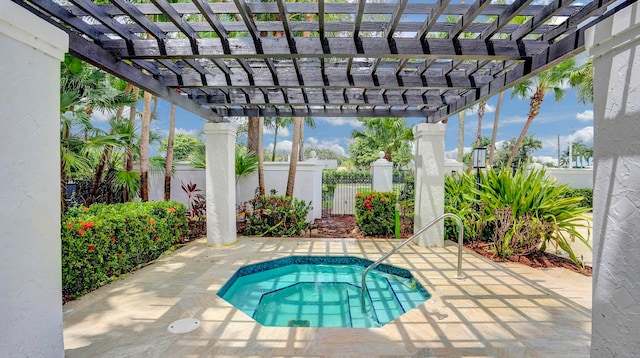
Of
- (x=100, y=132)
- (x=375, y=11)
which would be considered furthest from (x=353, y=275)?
(x=100, y=132)

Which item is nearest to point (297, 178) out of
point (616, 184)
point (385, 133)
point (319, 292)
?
point (319, 292)

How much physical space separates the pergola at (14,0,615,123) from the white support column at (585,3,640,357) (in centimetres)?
105

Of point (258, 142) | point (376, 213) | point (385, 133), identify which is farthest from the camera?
point (385, 133)

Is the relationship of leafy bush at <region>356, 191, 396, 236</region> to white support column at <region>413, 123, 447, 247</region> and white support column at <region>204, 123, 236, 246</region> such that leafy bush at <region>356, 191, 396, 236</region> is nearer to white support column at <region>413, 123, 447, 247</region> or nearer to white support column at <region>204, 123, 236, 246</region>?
white support column at <region>413, 123, 447, 247</region>

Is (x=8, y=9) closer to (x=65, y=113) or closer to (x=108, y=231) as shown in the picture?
(x=65, y=113)

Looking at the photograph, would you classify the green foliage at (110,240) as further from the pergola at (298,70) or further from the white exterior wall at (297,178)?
the white exterior wall at (297,178)

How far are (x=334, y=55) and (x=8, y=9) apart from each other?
256 cm

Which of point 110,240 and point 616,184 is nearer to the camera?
point 616,184

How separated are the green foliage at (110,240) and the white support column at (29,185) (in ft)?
5.83

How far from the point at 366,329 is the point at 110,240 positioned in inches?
150

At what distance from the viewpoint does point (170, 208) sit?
244 inches

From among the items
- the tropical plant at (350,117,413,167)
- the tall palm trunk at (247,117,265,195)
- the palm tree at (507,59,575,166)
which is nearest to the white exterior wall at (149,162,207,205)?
the tall palm trunk at (247,117,265,195)

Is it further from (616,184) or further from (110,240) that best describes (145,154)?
(616,184)

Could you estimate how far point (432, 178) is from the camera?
21.4 ft
